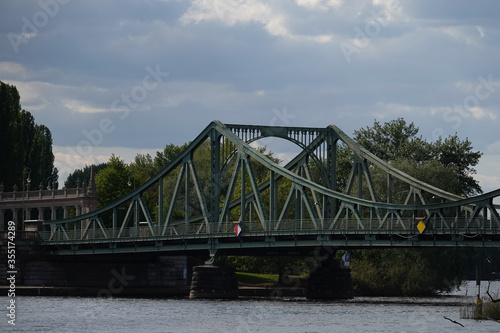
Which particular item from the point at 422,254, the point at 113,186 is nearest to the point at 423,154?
the point at 422,254

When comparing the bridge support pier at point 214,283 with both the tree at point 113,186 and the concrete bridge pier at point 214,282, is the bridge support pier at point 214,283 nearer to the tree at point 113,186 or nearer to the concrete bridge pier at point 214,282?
the concrete bridge pier at point 214,282

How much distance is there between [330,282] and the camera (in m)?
103

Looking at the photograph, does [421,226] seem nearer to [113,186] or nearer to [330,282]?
[330,282]

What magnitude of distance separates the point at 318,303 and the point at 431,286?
63.4 ft

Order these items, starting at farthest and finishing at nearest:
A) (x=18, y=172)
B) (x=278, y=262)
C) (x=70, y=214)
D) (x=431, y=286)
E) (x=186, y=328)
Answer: (x=70, y=214) < (x=18, y=172) < (x=278, y=262) < (x=431, y=286) < (x=186, y=328)

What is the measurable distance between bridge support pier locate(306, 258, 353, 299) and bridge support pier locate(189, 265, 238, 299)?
7.05 meters

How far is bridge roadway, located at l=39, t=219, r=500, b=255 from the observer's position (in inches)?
3356

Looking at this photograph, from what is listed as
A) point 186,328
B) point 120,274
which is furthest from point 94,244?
point 186,328

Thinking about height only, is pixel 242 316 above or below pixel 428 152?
below

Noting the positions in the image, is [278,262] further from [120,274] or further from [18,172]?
[18,172]

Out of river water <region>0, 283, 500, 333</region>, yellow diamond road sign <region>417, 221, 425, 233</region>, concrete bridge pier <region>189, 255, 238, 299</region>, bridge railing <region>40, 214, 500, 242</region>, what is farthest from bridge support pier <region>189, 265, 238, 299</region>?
yellow diamond road sign <region>417, 221, 425, 233</region>

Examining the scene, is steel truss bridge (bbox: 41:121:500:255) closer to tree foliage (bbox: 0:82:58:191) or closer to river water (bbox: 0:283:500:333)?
river water (bbox: 0:283:500:333)

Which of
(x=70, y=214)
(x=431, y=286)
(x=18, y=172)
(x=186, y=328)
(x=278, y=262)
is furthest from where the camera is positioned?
(x=70, y=214)

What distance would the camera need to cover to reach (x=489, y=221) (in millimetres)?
85250
